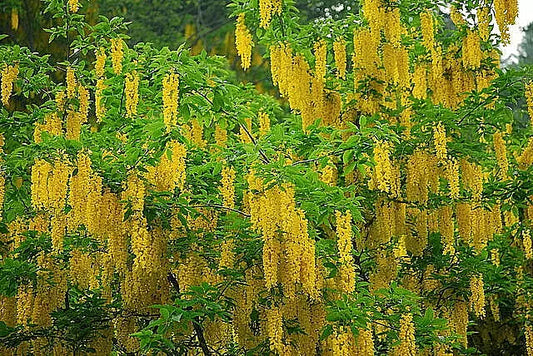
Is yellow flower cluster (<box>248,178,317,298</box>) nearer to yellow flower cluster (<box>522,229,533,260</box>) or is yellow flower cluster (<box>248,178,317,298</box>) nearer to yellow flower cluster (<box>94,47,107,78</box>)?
yellow flower cluster (<box>94,47,107,78</box>)

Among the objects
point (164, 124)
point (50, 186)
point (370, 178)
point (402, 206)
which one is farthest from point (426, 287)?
point (50, 186)

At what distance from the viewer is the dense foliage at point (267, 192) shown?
14.8ft

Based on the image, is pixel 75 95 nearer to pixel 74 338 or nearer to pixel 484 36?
pixel 74 338

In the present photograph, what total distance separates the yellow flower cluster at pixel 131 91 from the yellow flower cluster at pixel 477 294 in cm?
309

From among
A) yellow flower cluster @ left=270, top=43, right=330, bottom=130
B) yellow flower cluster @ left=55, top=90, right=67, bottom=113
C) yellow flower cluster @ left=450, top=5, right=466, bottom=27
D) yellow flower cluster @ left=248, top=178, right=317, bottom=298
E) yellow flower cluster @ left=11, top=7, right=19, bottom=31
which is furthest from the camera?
yellow flower cluster @ left=11, top=7, right=19, bottom=31

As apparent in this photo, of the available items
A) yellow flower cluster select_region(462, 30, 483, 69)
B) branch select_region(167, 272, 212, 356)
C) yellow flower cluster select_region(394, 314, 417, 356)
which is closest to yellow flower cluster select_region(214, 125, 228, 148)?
branch select_region(167, 272, 212, 356)

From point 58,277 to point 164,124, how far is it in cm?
158

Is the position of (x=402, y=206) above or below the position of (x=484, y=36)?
below

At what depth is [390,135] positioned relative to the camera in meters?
4.62

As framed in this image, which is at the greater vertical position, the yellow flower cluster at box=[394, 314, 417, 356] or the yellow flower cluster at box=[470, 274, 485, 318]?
the yellow flower cluster at box=[470, 274, 485, 318]

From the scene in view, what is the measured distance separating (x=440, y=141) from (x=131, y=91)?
7.84ft

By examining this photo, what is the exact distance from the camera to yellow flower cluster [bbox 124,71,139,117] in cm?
501

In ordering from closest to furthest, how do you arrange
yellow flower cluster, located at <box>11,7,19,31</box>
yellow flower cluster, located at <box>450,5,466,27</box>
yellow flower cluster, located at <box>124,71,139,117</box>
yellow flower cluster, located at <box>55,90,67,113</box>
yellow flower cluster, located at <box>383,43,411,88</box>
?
yellow flower cluster, located at <box>124,71,139,117</box> → yellow flower cluster, located at <box>55,90,67,113</box> → yellow flower cluster, located at <box>383,43,411,88</box> → yellow flower cluster, located at <box>450,5,466,27</box> → yellow flower cluster, located at <box>11,7,19,31</box>

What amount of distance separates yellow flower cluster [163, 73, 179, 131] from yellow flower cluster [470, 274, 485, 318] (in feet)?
9.49
